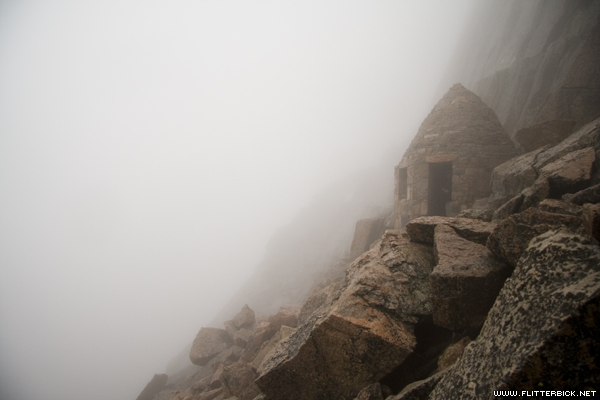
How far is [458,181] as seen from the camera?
35.4 feet

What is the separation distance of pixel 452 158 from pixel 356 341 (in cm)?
1068

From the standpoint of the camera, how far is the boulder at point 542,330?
1.54 m

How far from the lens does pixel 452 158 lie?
11070 millimetres

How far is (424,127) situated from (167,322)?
137m

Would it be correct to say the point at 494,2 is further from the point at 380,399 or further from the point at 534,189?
the point at 380,399

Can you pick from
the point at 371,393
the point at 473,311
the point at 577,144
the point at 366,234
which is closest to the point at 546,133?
the point at 577,144

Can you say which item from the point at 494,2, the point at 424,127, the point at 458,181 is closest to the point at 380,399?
A: the point at 458,181

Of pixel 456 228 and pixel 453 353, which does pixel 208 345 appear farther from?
pixel 456 228

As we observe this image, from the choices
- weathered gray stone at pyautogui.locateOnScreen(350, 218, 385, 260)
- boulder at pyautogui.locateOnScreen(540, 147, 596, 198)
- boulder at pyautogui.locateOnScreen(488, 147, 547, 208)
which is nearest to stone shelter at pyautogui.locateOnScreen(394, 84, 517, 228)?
boulder at pyautogui.locateOnScreen(488, 147, 547, 208)

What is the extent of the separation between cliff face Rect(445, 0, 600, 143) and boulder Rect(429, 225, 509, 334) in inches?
299

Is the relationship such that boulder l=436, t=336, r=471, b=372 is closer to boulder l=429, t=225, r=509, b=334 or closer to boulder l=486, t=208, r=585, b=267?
boulder l=429, t=225, r=509, b=334

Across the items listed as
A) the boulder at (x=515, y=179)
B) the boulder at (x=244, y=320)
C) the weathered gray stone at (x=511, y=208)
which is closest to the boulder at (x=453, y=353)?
the weathered gray stone at (x=511, y=208)

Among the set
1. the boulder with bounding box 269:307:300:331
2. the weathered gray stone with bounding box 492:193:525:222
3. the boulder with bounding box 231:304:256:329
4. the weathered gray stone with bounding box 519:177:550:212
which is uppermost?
the weathered gray stone with bounding box 519:177:550:212

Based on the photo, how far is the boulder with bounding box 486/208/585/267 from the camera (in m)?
2.80
